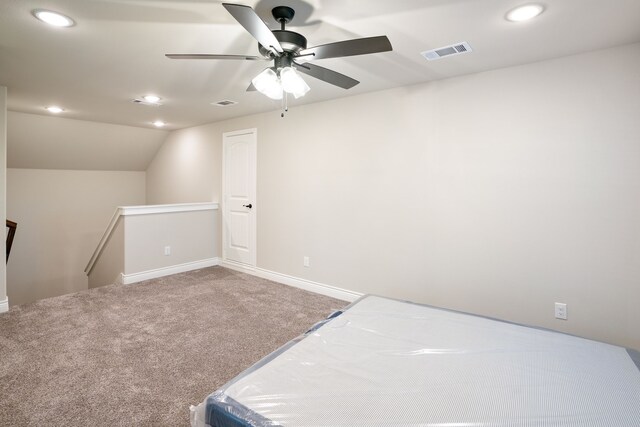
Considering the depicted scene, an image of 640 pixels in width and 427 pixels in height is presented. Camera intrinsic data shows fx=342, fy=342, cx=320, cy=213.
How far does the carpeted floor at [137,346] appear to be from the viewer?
2.03 m

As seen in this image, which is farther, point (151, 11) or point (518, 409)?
point (151, 11)

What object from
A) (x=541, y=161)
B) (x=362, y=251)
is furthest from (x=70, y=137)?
(x=541, y=161)

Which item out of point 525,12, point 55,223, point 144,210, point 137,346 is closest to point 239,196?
point 144,210

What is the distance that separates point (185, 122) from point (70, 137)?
1791 mm

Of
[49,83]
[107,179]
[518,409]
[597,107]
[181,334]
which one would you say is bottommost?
[181,334]

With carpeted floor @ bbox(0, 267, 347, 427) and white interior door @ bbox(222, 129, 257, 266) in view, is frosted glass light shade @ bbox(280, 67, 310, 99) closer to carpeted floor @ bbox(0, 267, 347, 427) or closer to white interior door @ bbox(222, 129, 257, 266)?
carpeted floor @ bbox(0, 267, 347, 427)

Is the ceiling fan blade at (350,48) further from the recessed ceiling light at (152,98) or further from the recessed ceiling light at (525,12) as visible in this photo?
the recessed ceiling light at (152,98)

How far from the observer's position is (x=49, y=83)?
3.27m

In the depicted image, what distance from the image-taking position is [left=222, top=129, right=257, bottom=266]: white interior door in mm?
4883

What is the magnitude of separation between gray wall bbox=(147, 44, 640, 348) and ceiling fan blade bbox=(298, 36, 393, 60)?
1.65 meters

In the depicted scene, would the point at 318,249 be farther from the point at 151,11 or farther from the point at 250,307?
the point at 151,11

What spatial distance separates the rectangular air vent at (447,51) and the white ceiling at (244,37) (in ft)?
0.19

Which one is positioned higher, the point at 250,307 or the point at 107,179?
the point at 107,179

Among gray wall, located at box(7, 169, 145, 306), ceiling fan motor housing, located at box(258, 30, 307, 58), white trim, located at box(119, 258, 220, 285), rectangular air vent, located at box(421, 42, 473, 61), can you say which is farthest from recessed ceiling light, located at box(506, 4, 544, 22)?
gray wall, located at box(7, 169, 145, 306)
